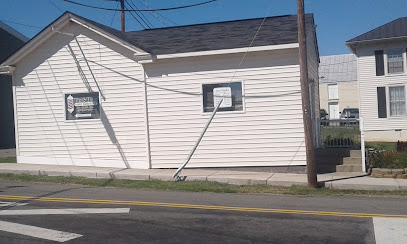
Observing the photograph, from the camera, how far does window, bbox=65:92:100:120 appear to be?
15.8 m

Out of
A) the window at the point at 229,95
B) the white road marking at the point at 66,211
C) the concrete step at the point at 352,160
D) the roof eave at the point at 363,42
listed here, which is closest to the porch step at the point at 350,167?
the concrete step at the point at 352,160

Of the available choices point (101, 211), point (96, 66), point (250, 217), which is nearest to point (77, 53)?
point (96, 66)

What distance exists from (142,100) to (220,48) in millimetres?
3116

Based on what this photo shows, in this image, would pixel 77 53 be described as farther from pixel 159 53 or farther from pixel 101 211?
pixel 101 211

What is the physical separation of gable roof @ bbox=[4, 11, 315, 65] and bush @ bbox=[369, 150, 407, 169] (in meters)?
4.45

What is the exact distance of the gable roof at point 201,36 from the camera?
47.2 ft

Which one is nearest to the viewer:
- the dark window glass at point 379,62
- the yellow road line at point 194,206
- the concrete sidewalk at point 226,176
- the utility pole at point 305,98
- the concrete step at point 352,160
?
the yellow road line at point 194,206

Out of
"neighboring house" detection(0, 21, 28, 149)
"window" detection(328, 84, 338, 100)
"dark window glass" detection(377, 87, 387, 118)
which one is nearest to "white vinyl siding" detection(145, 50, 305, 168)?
"neighboring house" detection(0, 21, 28, 149)

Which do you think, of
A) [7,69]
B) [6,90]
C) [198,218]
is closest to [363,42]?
[7,69]

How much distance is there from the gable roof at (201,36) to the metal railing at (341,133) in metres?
3.19

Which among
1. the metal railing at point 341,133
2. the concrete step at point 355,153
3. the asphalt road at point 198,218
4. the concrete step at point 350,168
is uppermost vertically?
the metal railing at point 341,133

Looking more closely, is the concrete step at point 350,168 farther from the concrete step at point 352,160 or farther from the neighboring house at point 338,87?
the neighboring house at point 338,87

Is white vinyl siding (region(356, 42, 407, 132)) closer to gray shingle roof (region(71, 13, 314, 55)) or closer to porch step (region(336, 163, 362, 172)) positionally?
gray shingle roof (region(71, 13, 314, 55))

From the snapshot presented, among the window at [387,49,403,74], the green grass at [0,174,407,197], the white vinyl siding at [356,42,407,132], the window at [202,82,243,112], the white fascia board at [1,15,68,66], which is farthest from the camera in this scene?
the white vinyl siding at [356,42,407,132]
